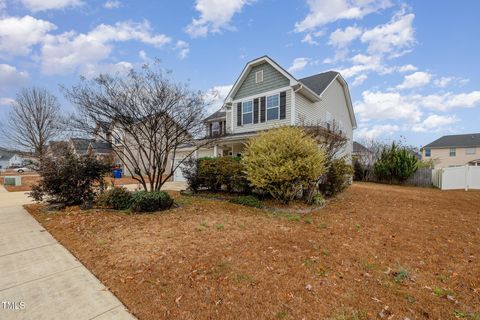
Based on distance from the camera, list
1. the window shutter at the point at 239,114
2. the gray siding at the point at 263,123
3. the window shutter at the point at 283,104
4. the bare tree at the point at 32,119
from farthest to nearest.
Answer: the bare tree at the point at 32,119, the window shutter at the point at 239,114, the window shutter at the point at 283,104, the gray siding at the point at 263,123

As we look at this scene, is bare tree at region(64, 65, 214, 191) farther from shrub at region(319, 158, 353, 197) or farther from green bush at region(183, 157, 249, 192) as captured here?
shrub at region(319, 158, 353, 197)

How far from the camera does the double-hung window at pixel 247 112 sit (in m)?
14.2

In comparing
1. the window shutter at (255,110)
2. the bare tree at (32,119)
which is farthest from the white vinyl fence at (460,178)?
the bare tree at (32,119)

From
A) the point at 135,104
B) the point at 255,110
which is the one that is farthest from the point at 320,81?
the point at 135,104

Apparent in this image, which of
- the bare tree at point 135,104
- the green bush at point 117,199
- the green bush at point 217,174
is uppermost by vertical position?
the bare tree at point 135,104

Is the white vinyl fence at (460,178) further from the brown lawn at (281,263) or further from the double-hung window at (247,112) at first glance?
the double-hung window at (247,112)

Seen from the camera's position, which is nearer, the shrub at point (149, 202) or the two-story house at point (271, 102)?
the shrub at point (149, 202)

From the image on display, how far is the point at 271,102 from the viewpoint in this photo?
1323 centimetres

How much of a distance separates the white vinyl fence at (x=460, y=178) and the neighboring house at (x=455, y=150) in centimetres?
2298

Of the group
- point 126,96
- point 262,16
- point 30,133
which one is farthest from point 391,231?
point 30,133

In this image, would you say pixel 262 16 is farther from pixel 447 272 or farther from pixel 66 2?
pixel 447 272

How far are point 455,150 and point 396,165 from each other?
27.3 metres

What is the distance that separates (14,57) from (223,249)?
1660 cm

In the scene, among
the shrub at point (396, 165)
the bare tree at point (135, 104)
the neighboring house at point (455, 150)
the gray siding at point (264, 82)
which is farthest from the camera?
the neighboring house at point (455, 150)
